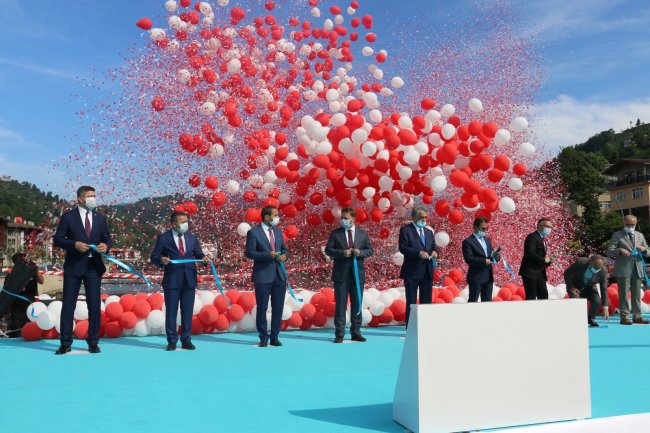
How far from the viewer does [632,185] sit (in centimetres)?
5491

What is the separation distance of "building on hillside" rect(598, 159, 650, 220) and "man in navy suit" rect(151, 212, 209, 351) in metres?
52.7

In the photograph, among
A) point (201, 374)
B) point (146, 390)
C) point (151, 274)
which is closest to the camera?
point (146, 390)

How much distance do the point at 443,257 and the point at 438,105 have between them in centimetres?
310

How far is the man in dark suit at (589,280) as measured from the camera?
25.3 ft

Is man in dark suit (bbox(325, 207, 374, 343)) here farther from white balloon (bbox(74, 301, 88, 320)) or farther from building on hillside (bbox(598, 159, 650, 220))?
building on hillside (bbox(598, 159, 650, 220))

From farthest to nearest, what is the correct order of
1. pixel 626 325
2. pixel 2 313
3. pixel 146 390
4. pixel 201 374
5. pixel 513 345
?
1. pixel 626 325
2. pixel 2 313
3. pixel 201 374
4. pixel 146 390
5. pixel 513 345

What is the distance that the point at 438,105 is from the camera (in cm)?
995

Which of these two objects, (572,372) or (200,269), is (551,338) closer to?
(572,372)

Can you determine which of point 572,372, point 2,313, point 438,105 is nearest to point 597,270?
point 438,105

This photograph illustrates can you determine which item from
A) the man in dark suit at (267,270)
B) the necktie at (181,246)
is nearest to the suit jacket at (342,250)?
the man in dark suit at (267,270)

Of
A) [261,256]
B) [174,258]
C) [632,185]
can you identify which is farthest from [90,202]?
[632,185]

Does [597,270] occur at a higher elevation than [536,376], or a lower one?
higher

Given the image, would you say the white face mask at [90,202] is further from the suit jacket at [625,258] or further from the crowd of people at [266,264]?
the suit jacket at [625,258]

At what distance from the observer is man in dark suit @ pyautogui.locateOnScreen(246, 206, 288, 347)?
20.0 feet
